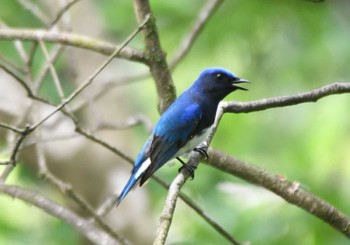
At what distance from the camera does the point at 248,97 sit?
746 centimetres

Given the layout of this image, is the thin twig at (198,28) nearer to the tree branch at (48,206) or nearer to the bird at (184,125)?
the bird at (184,125)

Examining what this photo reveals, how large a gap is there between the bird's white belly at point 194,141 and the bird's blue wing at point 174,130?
2cm

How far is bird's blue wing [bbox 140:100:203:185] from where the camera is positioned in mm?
4363

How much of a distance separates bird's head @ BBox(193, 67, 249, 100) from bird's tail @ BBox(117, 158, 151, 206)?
26.4 inches

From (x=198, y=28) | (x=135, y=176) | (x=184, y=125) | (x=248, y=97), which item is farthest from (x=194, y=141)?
(x=248, y=97)

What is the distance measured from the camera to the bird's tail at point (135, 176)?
4148 millimetres

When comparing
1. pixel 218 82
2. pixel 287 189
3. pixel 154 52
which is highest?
pixel 154 52

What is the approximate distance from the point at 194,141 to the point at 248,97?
10.4 ft

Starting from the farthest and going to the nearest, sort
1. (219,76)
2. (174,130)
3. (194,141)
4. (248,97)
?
1. (248,97)
2. (219,76)
3. (174,130)
4. (194,141)

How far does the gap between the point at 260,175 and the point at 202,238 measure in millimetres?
1164

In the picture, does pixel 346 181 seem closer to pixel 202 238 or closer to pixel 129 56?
pixel 202 238

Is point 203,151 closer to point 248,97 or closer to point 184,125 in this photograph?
point 184,125

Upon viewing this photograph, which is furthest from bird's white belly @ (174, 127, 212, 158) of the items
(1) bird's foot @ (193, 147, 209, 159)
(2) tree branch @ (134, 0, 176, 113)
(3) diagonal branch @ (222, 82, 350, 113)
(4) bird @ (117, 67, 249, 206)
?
(3) diagonal branch @ (222, 82, 350, 113)

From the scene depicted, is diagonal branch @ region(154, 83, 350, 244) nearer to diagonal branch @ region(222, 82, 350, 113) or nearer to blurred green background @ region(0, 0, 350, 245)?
diagonal branch @ region(222, 82, 350, 113)
